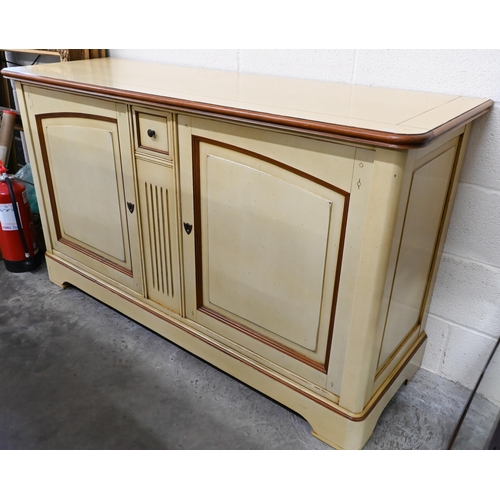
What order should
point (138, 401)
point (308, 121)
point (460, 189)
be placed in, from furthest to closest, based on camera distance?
point (138, 401) < point (460, 189) < point (308, 121)

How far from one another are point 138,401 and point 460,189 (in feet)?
4.04

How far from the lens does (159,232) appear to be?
157 cm

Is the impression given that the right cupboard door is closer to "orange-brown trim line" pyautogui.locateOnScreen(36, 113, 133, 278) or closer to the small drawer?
the small drawer

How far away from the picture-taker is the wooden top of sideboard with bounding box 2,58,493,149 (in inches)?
39.5

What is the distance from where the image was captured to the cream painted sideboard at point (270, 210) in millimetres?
1083

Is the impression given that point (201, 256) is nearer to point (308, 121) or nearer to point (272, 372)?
point (272, 372)

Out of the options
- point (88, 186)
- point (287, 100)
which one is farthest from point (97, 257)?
point (287, 100)

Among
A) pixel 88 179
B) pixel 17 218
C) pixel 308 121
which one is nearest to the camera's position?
pixel 308 121

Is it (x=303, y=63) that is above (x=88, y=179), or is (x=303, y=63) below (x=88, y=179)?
above

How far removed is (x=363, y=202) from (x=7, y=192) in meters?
1.63

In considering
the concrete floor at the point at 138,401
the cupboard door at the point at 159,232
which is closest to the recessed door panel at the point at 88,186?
the cupboard door at the point at 159,232

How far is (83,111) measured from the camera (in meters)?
1.59

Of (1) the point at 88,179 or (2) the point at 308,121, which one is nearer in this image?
(2) the point at 308,121

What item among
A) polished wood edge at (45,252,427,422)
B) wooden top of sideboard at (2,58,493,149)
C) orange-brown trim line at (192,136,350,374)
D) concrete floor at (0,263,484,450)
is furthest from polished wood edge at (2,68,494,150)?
concrete floor at (0,263,484,450)
